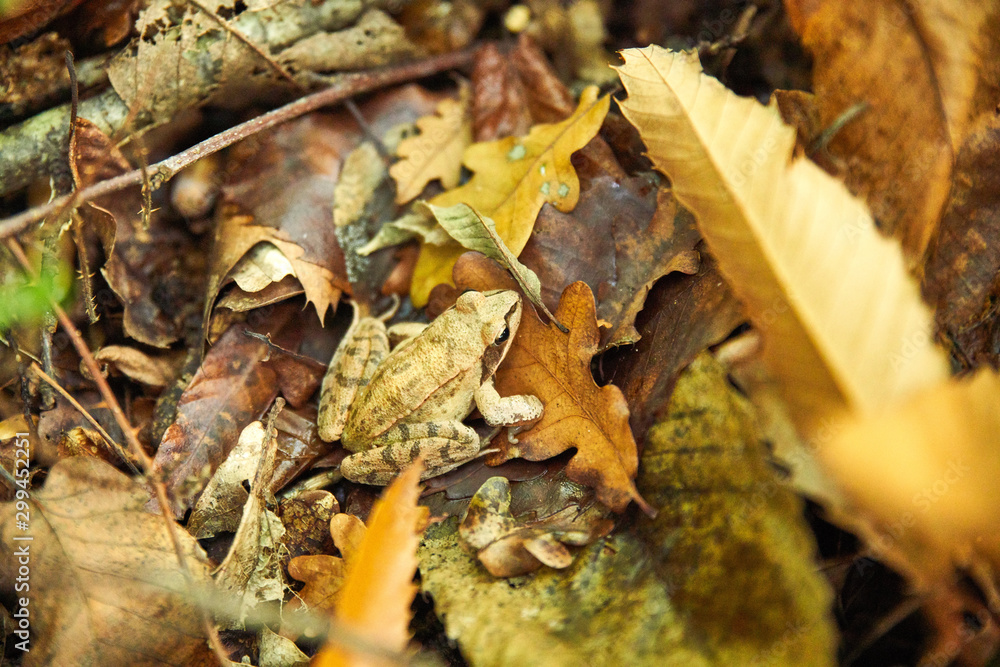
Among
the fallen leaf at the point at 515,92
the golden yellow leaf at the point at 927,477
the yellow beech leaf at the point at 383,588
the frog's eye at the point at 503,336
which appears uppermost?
the fallen leaf at the point at 515,92

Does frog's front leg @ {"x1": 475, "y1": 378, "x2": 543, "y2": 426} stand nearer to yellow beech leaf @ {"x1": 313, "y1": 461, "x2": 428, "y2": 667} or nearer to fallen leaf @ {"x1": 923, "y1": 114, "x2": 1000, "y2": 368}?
yellow beech leaf @ {"x1": 313, "y1": 461, "x2": 428, "y2": 667}

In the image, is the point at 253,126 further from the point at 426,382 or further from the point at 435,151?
the point at 426,382

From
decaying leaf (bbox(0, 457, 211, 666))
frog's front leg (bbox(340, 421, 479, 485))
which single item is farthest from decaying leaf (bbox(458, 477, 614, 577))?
decaying leaf (bbox(0, 457, 211, 666))

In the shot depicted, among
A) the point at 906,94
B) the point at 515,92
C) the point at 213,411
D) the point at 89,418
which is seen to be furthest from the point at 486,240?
the point at 89,418

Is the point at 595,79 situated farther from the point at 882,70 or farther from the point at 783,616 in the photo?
the point at 783,616

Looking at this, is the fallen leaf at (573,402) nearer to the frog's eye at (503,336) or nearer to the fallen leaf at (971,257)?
the frog's eye at (503,336)

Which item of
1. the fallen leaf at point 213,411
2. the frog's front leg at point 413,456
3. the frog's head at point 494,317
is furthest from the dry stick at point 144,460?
the frog's head at point 494,317

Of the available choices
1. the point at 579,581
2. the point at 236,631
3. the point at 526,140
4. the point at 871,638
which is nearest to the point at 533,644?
the point at 579,581
